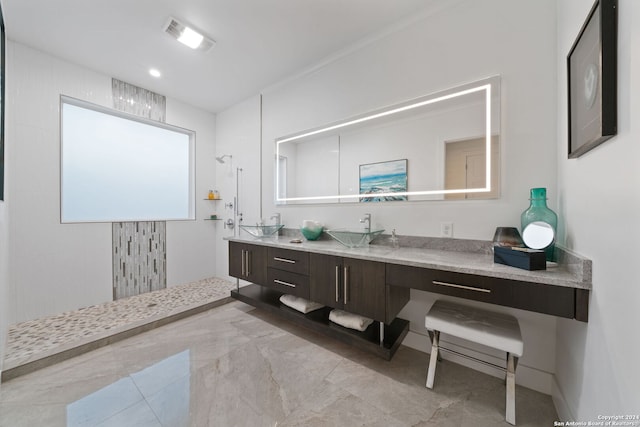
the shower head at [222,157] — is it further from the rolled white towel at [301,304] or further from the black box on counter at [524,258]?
the black box on counter at [524,258]

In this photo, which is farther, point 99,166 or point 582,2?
point 99,166

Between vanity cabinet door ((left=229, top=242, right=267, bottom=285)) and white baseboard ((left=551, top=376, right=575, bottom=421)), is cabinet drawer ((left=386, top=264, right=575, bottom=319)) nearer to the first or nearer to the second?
white baseboard ((left=551, top=376, right=575, bottom=421))

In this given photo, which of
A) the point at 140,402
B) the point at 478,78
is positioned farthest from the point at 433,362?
the point at 478,78

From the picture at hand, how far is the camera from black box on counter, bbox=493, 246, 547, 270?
113 centimetres

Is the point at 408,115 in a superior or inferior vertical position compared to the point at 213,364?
superior

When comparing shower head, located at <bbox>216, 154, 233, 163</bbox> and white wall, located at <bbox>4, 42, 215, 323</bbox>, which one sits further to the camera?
shower head, located at <bbox>216, 154, 233, 163</bbox>

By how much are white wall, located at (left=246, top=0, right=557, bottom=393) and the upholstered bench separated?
23 centimetres

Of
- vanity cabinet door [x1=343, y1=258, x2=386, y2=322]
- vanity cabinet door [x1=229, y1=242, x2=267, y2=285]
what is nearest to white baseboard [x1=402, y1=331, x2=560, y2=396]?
vanity cabinet door [x1=343, y1=258, x2=386, y2=322]

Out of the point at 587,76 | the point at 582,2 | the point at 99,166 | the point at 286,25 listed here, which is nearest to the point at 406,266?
the point at 587,76

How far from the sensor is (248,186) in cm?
321

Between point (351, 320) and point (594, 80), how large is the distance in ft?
5.99

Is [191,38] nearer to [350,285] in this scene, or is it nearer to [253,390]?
[350,285]

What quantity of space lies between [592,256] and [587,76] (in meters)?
0.77

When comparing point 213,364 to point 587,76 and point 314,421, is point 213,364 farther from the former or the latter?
point 587,76
